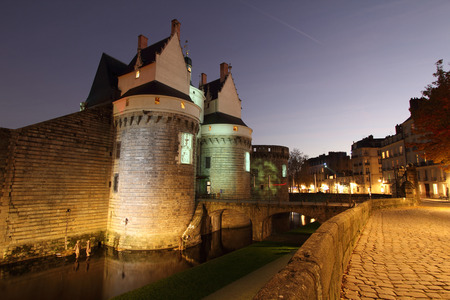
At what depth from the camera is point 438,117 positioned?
19438mm

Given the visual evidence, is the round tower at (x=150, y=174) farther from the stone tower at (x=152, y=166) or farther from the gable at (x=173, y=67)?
the gable at (x=173, y=67)

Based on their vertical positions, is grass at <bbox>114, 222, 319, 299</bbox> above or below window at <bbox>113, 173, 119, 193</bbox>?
below

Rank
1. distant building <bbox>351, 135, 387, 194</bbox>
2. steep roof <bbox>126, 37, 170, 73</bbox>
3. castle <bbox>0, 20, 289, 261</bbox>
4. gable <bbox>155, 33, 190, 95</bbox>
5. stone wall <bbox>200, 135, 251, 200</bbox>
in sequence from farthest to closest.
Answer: distant building <bbox>351, 135, 387, 194</bbox> < stone wall <bbox>200, 135, 251, 200</bbox> < steep roof <bbox>126, 37, 170, 73</bbox> < gable <bbox>155, 33, 190, 95</bbox> < castle <bbox>0, 20, 289, 261</bbox>

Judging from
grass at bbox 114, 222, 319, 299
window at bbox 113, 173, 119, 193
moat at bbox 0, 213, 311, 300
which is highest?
window at bbox 113, 173, 119, 193

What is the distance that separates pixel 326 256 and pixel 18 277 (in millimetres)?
18169

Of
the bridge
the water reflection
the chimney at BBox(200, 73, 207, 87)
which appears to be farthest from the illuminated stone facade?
the chimney at BBox(200, 73, 207, 87)

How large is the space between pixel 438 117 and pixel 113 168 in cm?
2622

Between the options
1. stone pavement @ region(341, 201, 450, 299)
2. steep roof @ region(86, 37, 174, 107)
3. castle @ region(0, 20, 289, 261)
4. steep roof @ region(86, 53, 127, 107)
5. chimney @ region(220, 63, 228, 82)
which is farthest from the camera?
chimney @ region(220, 63, 228, 82)

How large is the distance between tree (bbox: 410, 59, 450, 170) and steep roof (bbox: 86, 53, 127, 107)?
88.3 feet

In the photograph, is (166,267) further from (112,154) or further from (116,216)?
(112,154)

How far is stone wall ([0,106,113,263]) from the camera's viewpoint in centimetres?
1614

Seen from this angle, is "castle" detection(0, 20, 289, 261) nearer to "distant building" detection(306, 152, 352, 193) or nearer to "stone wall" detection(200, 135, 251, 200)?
"stone wall" detection(200, 135, 251, 200)

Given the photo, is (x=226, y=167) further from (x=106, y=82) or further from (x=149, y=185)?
(x=106, y=82)

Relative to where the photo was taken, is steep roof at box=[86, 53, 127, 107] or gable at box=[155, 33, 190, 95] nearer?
gable at box=[155, 33, 190, 95]
